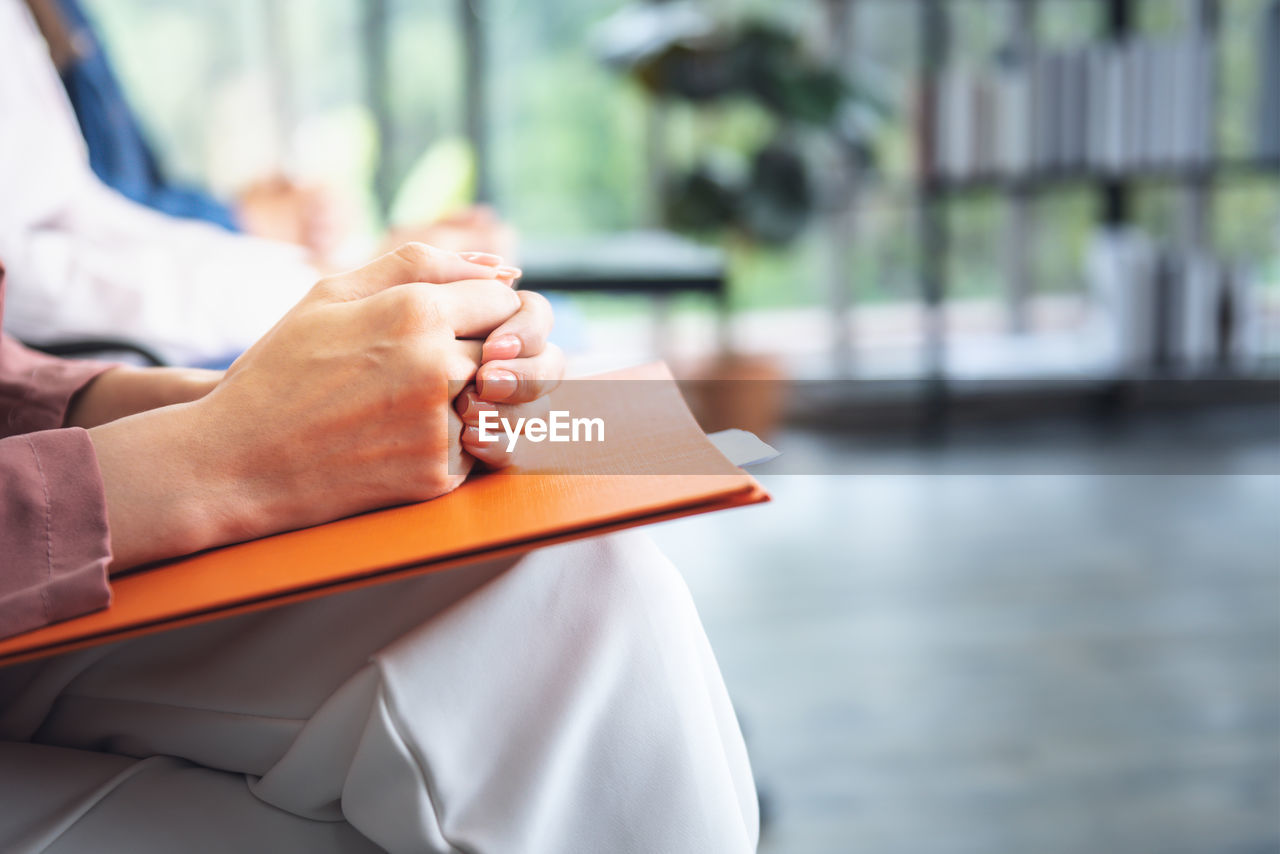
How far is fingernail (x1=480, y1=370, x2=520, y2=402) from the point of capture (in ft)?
1.69

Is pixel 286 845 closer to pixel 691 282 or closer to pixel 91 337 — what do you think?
pixel 91 337

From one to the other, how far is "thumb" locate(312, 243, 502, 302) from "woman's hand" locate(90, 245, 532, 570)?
0.03 metres

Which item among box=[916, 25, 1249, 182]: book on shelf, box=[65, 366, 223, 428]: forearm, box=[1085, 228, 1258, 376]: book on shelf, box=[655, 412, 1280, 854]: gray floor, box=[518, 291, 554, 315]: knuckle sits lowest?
box=[655, 412, 1280, 854]: gray floor

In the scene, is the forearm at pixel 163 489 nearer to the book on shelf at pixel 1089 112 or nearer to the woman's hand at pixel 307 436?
the woman's hand at pixel 307 436

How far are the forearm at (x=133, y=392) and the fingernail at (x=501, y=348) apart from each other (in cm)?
25

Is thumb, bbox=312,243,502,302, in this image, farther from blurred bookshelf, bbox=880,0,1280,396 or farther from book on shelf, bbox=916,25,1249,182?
book on shelf, bbox=916,25,1249,182

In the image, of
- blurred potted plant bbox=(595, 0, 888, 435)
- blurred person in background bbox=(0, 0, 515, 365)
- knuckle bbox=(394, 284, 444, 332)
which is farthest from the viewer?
blurred potted plant bbox=(595, 0, 888, 435)

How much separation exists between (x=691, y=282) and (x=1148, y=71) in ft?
7.09

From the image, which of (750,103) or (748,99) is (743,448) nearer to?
(748,99)

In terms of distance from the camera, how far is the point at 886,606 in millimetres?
1910

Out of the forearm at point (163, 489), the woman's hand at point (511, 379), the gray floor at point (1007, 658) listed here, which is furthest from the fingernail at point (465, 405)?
the gray floor at point (1007, 658)

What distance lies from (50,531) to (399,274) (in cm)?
21

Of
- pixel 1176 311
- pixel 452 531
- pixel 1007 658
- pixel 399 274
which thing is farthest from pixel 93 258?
pixel 1176 311

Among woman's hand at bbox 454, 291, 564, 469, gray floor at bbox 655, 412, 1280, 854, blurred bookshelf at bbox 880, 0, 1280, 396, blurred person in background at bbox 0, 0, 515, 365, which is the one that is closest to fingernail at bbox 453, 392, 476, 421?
woman's hand at bbox 454, 291, 564, 469
